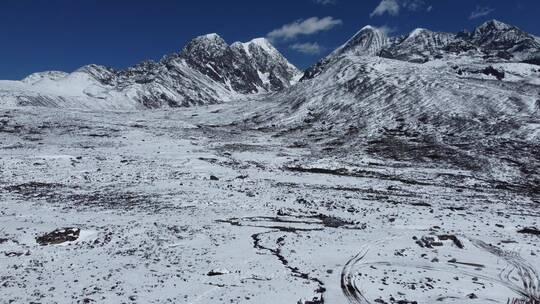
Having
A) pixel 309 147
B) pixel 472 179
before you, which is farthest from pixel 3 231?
pixel 309 147

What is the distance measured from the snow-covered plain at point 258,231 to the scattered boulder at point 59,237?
0.70 m

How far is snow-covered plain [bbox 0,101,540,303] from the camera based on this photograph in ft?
63.0

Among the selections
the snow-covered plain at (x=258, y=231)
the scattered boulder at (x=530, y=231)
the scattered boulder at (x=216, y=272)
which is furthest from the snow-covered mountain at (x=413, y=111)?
the scattered boulder at (x=216, y=272)

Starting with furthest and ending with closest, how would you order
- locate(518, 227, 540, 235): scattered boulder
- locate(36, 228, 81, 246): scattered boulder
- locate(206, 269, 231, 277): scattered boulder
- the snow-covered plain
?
locate(518, 227, 540, 235): scattered boulder, locate(36, 228, 81, 246): scattered boulder, locate(206, 269, 231, 277): scattered boulder, the snow-covered plain

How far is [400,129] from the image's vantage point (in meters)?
98.7

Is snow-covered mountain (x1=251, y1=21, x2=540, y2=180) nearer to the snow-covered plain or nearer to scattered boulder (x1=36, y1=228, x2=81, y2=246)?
the snow-covered plain

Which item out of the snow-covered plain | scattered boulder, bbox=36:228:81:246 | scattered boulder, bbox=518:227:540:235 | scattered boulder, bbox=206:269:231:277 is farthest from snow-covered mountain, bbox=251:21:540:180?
scattered boulder, bbox=36:228:81:246

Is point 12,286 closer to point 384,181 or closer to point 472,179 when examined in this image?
point 384,181

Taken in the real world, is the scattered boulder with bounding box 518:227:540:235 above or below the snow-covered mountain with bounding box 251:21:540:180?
below

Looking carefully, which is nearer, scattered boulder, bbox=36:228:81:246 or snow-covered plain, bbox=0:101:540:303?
snow-covered plain, bbox=0:101:540:303

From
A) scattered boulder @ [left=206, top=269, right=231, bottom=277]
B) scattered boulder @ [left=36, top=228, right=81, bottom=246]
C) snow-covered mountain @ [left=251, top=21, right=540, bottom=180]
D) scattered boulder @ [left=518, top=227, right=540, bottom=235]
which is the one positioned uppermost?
snow-covered mountain @ [left=251, top=21, right=540, bottom=180]

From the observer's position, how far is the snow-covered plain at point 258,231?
19188mm

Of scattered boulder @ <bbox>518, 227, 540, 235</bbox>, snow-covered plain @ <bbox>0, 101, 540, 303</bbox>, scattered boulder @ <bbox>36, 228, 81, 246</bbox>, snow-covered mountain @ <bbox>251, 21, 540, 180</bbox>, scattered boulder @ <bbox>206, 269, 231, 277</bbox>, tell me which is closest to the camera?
snow-covered plain @ <bbox>0, 101, 540, 303</bbox>

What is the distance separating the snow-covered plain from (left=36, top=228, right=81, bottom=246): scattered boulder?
0.70 m
